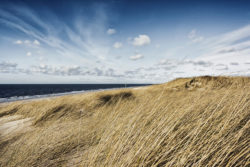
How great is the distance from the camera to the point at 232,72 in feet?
6.54

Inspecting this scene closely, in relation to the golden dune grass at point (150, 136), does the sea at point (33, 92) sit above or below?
below

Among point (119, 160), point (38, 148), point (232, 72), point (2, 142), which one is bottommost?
point (2, 142)

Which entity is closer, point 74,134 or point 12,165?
point 12,165

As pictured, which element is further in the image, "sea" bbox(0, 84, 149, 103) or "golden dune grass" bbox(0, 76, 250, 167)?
"sea" bbox(0, 84, 149, 103)

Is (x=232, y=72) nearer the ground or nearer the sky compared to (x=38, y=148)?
nearer the sky

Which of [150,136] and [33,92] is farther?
[33,92]

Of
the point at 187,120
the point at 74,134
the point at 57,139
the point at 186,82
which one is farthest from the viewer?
the point at 186,82

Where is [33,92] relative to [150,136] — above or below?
below

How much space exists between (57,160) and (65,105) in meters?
4.20

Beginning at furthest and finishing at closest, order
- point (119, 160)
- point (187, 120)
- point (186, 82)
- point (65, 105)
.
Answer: point (186, 82) → point (65, 105) → point (187, 120) → point (119, 160)

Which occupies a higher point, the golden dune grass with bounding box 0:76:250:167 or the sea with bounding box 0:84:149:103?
the golden dune grass with bounding box 0:76:250:167

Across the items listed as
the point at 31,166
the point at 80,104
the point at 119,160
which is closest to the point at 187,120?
the point at 119,160

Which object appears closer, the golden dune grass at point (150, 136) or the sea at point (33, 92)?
the golden dune grass at point (150, 136)

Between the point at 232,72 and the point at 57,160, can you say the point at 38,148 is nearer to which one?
the point at 57,160
